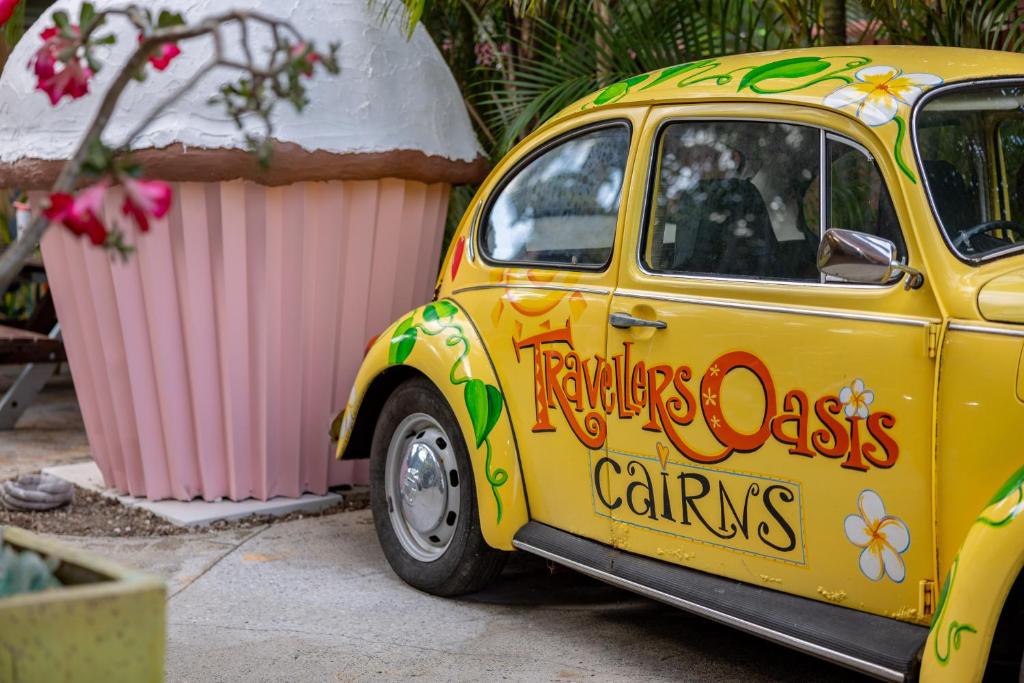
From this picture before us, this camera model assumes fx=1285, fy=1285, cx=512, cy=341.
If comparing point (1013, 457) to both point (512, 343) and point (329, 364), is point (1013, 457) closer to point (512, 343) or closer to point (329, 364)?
point (512, 343)

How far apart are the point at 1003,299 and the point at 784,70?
40.9 inches

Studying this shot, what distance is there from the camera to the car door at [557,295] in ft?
13.0

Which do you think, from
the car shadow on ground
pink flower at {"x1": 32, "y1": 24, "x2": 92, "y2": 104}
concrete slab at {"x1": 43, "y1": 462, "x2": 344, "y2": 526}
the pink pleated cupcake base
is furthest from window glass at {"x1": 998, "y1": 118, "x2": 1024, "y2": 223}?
concrete slab at {"x1": 43, "y1": 462, "x2": 344, "y2": 526}

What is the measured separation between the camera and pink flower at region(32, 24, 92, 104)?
2.13 meters

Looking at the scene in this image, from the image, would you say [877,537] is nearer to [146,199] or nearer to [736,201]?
[736,201]

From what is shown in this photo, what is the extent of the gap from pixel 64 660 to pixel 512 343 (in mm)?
2437

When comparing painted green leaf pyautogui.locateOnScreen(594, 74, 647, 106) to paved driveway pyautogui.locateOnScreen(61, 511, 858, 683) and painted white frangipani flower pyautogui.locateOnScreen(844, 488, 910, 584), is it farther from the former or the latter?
paved driveway pyautogui.locateOnScreen(61, 511, 858, 683)

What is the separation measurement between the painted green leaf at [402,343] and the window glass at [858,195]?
68.4 inches

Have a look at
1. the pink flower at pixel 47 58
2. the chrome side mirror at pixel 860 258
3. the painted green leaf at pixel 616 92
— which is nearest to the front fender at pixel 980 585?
the chrome side mirror at pixel 860 258

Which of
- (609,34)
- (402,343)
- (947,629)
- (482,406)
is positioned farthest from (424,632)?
(609,34)

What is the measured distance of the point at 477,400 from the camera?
429 cm

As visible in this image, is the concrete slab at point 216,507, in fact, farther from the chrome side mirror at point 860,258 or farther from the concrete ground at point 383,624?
the chrome side mirror at point 860,258

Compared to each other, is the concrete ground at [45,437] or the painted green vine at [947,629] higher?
the painted green vine at [947,629]

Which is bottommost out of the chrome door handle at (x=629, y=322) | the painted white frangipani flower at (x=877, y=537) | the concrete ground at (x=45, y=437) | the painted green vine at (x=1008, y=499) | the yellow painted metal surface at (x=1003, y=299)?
the concrete ground at (x=45, y=437)
